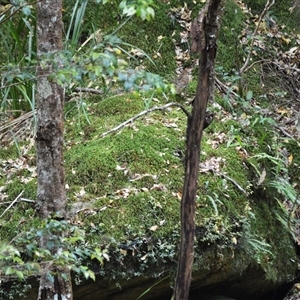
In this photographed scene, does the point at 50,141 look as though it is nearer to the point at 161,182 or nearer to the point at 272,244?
the point at 161,182

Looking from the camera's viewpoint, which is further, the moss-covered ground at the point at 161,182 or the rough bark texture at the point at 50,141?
the moss-covered ground at the point at 161,182

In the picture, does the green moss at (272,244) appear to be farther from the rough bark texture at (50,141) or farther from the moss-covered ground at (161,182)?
the rough bark texture at (50,141)

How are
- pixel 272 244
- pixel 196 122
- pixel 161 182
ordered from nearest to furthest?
pixel 196 122 < pixel 161 182 < pixel 272 244

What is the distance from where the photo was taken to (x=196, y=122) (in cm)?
260

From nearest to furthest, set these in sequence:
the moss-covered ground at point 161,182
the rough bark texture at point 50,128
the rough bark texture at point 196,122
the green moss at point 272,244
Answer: the rough bark texture at point 196,122
the rough bark texture at point 50,128
the moss-covered ground at point 161,182
the green moss at point 272,244

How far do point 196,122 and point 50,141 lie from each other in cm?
75

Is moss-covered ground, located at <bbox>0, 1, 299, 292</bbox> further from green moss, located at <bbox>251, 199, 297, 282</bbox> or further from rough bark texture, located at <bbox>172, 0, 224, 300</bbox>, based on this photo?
rough bark texture, located at <bbox>172, 0, 224, 300</bbox>

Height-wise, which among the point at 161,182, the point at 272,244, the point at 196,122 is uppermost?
the point at 161,182

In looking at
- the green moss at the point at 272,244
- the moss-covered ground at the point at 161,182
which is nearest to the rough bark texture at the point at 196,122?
the moss-covered ground at the point at 161,182

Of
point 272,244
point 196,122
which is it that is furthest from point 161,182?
point 196,122

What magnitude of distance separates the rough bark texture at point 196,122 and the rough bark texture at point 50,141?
1.96 ft

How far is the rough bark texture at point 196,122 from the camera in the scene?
8.21 ft

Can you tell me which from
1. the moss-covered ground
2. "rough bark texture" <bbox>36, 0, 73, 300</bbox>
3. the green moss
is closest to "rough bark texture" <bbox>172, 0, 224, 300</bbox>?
"rough bark texture" <bbox>36, 0, 73, 300</bbox>

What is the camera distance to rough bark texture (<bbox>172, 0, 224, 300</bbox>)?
2.50 metres
